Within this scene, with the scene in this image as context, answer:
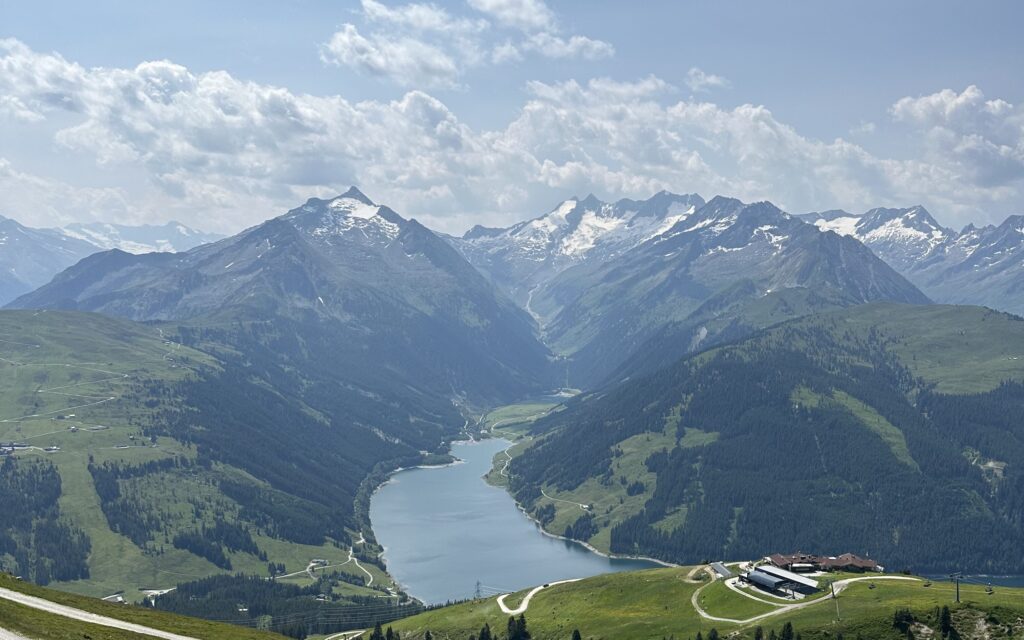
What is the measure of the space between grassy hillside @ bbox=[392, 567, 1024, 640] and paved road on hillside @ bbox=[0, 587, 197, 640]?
58.3m

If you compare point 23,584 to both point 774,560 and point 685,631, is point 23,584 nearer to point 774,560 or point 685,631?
point 685,631

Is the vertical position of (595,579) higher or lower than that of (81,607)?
lower

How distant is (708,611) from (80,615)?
89535 millimetres

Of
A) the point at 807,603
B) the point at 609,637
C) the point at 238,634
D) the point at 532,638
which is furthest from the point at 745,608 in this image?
the point at 238,634

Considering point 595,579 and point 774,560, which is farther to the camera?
point 595,579

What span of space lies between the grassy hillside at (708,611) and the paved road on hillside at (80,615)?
58.3m

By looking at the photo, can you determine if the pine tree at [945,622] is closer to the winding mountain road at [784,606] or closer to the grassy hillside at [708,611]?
the grassy hillside at [708,611]

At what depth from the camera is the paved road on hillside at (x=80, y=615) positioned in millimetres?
118750

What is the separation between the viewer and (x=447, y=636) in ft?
553

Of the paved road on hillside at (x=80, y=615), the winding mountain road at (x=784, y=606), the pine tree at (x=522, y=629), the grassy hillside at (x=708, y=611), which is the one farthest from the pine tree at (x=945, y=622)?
the paved road on hillside at (x=80, y=615)

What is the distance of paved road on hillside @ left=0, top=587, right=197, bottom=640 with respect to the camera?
118750 millimetres

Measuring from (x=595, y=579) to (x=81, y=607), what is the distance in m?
94.2

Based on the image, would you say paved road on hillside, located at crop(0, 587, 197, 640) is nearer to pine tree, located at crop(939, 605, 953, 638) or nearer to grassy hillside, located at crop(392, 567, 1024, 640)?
grassy hillside, located at crop(392, 567, 1024, 640)

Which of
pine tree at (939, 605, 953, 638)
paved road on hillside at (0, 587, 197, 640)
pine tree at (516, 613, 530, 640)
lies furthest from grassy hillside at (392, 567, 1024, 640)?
paved road on hillside at (0, 587, 197, 640)
